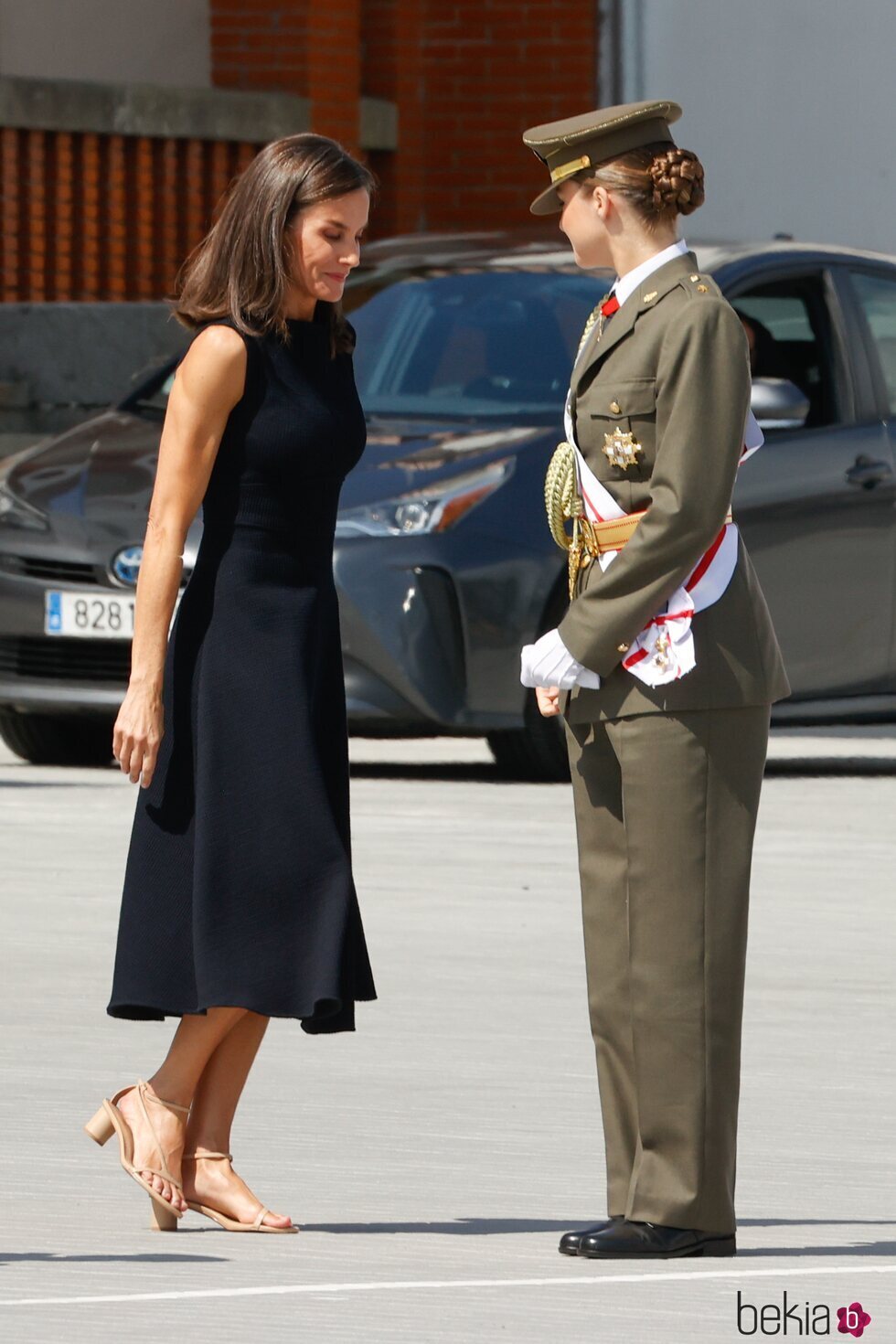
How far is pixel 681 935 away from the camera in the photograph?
4.98m

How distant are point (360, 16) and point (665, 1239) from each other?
50.6 feet

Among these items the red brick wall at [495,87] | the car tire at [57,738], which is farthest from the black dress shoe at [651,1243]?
the red brick wall at [495,87]

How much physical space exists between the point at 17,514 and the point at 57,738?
91 cm

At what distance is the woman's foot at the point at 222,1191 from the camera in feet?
17.2

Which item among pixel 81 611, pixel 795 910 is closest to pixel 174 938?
pixel 795 910

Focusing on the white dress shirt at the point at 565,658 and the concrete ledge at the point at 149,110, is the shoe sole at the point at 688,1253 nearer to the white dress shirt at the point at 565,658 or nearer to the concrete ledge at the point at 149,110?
the white dress shirt at the point at 565,658

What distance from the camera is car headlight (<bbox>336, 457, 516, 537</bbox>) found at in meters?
10.9

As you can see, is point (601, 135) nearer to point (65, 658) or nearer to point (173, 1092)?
point (173, 1092)

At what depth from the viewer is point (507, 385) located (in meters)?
11.5

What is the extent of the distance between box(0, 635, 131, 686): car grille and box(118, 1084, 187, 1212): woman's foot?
5.86 metres

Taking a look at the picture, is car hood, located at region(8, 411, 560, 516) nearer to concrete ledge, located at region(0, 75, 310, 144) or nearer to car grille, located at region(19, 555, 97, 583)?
car grille, located at region(19, 555, 97, 583)

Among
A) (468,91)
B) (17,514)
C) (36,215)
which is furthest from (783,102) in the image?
(17,514)

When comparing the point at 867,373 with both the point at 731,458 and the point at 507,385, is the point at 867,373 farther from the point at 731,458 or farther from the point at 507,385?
the point at 731,458

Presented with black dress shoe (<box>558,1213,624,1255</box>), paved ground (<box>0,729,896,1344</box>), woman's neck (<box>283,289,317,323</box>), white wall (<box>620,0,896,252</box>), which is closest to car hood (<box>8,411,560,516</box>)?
paved ground (<box>0,729,896,1344</box>)
